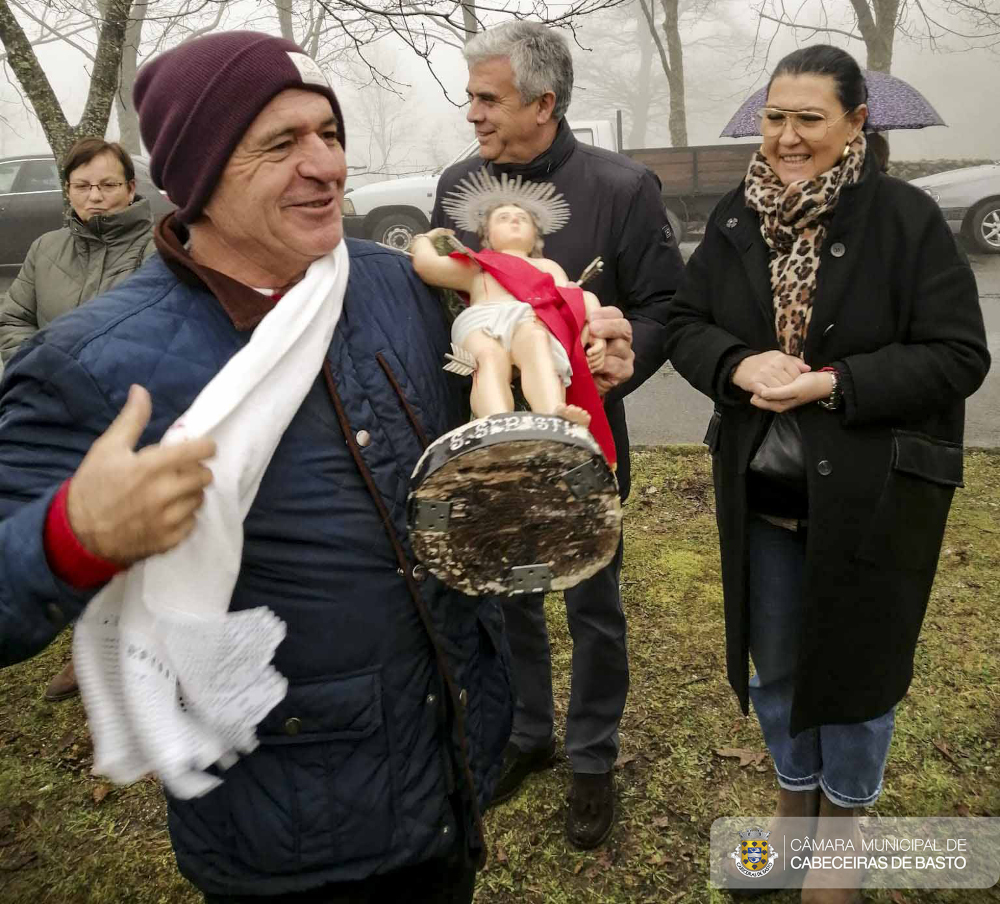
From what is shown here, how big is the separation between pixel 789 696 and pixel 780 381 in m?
0.97

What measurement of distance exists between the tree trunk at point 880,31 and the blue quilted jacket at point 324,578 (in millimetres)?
15697

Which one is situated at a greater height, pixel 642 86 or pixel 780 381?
pixel 780 381

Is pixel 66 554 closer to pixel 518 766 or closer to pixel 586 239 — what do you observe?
pixel 586 239

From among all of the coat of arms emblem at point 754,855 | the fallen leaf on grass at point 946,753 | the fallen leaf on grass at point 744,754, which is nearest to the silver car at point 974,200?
the fallen leaf on grass at point 946,753

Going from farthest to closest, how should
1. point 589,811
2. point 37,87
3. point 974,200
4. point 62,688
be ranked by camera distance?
point 974,200 → point 37,87 → point 62,688 → point 589,811

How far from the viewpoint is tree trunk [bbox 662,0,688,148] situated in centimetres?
1888

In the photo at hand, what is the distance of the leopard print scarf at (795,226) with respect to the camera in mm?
2049

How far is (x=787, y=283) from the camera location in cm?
213

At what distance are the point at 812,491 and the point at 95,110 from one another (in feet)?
14.9

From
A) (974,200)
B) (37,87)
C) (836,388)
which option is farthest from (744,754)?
(974,200)

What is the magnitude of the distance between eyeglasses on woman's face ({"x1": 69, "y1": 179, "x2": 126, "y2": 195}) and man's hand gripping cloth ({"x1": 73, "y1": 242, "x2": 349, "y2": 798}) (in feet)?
8.83

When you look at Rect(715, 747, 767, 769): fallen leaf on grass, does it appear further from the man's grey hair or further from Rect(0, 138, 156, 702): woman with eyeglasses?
Rect(0, 138, 156, 702): woman with eyeglasses

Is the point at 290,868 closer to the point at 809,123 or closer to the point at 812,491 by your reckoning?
the point at 812,491

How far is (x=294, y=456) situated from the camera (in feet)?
4.63
